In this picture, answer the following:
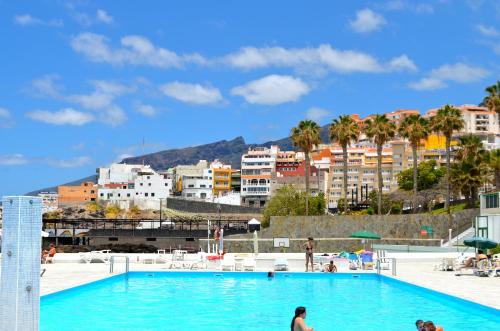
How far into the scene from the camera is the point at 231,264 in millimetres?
27266

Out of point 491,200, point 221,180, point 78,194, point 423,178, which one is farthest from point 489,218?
point 78,194

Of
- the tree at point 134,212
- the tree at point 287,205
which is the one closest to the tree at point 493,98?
the tree at point 287,205

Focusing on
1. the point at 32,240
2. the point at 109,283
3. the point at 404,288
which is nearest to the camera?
the point at 32,240

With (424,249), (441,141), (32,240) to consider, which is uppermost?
(441,141)

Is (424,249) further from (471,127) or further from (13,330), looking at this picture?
(471,127)

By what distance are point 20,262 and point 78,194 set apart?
16779cm

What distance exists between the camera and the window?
143ft

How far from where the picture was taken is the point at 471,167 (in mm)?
64062

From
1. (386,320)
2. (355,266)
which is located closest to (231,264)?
(355,266)

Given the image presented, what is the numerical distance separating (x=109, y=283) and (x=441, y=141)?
5128 inches

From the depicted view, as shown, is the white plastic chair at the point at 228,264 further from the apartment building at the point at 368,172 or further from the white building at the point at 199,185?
the white building at the point at 199,185

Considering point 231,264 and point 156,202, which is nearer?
point 231,264

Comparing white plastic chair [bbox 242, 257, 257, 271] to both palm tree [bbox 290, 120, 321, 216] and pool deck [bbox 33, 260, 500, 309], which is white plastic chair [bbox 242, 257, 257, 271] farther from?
palm tree [bbox 290, 120, 321, 216]

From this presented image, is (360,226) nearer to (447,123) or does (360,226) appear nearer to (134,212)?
(447,123)
